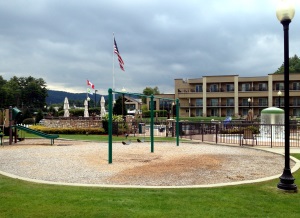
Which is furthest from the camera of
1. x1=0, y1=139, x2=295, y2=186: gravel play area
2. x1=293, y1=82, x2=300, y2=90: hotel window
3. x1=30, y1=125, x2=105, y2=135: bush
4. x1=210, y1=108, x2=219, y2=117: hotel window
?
x1=210, y1=108, x2=219, y2=117: hotel window

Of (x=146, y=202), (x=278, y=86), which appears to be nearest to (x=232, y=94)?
(x=278, y=86)

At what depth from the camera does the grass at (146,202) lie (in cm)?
536

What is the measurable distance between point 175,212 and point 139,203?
86cm

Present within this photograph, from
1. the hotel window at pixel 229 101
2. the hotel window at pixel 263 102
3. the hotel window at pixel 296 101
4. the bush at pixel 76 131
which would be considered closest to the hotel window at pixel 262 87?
the hotel window at pixel 263 102

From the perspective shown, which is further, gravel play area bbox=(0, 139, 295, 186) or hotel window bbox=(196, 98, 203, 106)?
hotel window bbox=(196, 98, 203, 106)

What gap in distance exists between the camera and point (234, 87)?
6912cm

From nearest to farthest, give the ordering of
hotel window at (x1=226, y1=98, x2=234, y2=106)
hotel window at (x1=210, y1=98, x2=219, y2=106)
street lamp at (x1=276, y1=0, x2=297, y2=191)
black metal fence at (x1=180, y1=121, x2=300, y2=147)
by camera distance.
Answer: street lamp at (x1=276, y1=0, x2=297, y2=191), black metal fence at (x1=180, y1=121, x2=300, y2=147), hotel window at (x1=226, y1=98, x2=234, y2=106), hotel window at (x1=210, y1=98, x2=219, y2=106)

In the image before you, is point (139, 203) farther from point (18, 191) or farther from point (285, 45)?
point (285, 45)

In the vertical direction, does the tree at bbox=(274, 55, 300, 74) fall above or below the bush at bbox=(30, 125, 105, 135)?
above

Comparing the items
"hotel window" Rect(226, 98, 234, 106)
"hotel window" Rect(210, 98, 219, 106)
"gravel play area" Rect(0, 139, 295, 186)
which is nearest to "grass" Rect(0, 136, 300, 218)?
"gravel play area" Rect(0, 139, 295, 186)

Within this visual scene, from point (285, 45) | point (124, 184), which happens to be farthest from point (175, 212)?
point (285, 45)

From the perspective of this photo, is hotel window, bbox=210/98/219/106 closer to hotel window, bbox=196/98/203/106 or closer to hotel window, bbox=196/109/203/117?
hotel window, bbox=196/98/203/106

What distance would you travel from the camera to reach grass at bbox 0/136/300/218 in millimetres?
5363

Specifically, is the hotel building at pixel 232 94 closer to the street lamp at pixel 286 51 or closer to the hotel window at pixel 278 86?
the hotel window at pixel 278 86
